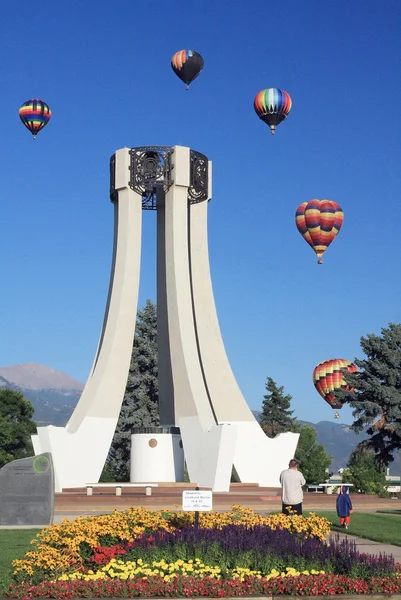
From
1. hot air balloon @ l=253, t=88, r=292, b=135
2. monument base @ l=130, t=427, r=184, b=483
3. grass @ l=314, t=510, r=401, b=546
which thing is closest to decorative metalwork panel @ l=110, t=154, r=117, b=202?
hot air balloon @ l=253, t=88, r=292, b=135

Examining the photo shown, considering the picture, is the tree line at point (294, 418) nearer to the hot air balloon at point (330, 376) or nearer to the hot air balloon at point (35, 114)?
the hot air balloon at point (330, 376)

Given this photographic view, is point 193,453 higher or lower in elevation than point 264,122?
lower

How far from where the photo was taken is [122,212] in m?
29.8

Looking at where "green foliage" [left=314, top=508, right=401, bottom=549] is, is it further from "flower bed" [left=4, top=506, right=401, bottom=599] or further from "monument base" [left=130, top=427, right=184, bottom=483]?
"monument base" [left=130, top=427, right=184, bottom=483]

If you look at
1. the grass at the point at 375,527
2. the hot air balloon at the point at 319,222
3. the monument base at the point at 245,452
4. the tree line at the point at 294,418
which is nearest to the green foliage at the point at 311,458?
the tree line at the point at 294,418

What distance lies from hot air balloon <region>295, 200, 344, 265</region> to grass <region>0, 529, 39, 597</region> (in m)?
25.5

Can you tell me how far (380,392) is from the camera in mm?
31172

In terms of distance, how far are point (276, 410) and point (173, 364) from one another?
2613cm

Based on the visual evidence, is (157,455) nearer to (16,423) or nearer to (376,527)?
(376,527)

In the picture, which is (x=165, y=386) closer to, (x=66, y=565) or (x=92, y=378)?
(x=92, y=378)

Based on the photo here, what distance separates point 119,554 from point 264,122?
26.7 metres

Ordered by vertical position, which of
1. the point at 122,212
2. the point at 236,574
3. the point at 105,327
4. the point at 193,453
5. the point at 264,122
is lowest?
the point at 236,574

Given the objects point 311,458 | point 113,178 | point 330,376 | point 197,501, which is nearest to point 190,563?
point 197,501

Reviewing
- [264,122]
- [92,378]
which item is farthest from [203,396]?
[264,122]
